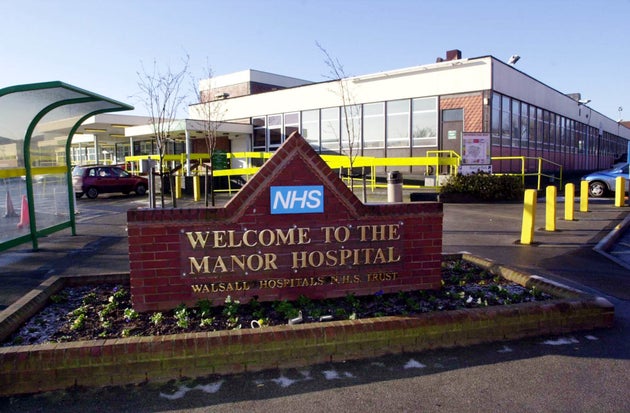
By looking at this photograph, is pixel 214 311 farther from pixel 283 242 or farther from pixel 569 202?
pixel 569 202

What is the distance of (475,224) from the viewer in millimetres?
12188

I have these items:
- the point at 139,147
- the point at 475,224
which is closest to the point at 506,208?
the point at 475,224

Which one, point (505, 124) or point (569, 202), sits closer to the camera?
point (569, 202)

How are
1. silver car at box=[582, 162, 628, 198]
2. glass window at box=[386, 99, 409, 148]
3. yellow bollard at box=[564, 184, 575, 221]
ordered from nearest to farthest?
yellow bollard at box=[564, 184, 575, 221]
silver car at box=[582, 162, 628, 198]
glass window at box=[386, 99, 409, 148]

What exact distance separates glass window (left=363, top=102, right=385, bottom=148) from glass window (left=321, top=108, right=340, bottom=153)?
179 cm

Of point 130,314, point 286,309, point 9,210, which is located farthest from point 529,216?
point 9,210

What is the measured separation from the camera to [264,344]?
13.3 ft

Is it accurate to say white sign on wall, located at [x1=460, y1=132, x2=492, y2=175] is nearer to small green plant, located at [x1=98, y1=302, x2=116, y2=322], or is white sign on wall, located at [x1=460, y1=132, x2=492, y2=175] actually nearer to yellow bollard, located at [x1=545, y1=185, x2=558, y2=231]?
yellow bollard, located at [x1=545, y1=185, x2=558, y2=231]

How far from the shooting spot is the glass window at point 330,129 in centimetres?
2704

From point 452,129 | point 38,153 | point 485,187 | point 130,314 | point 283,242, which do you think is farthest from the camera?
point 452,129

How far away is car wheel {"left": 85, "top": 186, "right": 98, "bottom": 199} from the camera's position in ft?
78.4

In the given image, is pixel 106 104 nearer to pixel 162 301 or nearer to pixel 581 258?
pixel 162 301

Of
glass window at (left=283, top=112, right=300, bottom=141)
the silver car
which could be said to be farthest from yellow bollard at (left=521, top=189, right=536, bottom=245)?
glass window at (left=283, top=112, right=300, bottom=141)

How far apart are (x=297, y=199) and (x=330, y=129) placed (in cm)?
2274
